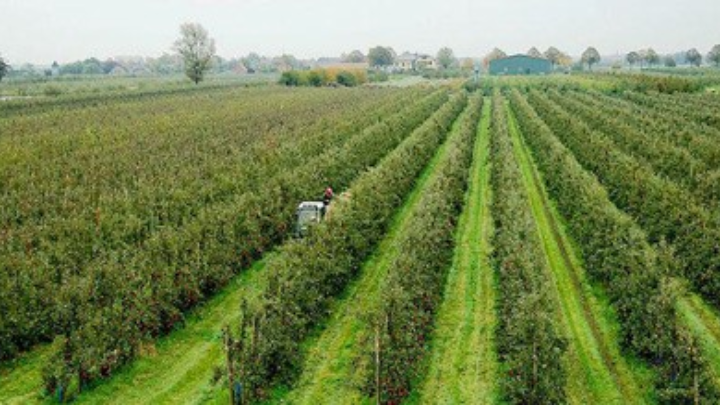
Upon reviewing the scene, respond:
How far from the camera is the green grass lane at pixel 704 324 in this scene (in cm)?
1649

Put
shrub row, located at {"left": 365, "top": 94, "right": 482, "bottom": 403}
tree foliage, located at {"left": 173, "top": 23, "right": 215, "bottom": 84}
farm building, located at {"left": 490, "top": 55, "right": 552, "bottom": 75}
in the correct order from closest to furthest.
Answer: shrub row, located at {"left": 365, "top": 94, "right": 482, "bottom": 403}, tree foliage, located at {"left": 173, "top": 23, "right": 215, "bottom": 84}, farm building, located at {"left": 490, "top": 55, "right": 552, "bottom": 75}

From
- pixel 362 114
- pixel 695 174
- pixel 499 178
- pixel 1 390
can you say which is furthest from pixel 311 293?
pixel 362 114

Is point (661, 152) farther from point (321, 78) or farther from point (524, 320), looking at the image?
point (321, 78)

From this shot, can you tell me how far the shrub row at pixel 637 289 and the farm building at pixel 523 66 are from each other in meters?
153

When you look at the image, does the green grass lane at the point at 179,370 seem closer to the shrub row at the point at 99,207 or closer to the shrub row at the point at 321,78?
the shrub row at the point at 99,207

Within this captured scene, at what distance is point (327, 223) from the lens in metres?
21.9

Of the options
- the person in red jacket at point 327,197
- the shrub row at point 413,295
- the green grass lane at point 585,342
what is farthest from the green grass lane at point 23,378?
the person in red jacket at point 327,197

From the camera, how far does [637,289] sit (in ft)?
57.5

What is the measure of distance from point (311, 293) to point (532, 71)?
168 meters

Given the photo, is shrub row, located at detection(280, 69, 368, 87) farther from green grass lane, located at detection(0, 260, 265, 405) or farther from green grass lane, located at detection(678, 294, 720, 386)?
green grass lane, located at detection(678, 294, 720, 386)

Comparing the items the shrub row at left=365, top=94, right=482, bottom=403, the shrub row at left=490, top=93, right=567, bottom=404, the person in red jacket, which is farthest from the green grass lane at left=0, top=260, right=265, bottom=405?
the person in red jacket

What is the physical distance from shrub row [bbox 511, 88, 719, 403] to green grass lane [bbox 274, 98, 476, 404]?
6.82m

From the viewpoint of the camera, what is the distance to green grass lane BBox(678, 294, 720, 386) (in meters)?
16.5

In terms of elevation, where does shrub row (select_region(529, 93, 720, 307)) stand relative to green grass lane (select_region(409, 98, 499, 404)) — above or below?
above
